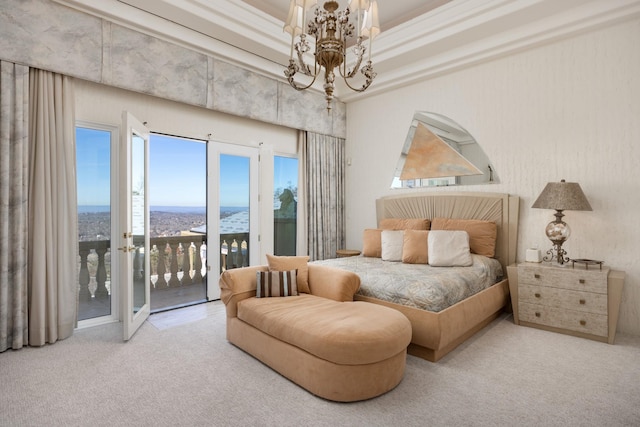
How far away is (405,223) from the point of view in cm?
459

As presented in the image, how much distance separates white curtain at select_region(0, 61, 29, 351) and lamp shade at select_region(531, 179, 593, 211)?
186 inches

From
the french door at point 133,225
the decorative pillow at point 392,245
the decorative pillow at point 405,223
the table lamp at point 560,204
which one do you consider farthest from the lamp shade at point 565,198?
the french door at point 133,225

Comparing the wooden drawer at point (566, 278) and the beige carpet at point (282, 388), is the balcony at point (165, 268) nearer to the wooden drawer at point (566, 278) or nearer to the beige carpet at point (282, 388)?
the beige carpet at point (282, 388)

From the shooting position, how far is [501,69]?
161 inches

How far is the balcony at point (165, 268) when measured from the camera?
3.60 m

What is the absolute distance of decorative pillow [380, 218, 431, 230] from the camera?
444cm

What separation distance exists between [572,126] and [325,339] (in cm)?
347

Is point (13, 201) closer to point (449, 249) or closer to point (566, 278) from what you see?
point (449, 249)

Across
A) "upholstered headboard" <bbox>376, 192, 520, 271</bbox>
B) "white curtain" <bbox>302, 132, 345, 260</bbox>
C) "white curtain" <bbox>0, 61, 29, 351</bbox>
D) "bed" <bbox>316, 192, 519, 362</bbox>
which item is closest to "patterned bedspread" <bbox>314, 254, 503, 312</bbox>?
"bed" <bbox>316, 192, 519, 362</bbox>

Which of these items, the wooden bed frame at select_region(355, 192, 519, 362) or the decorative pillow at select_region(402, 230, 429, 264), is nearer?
the wooden bed frame at select_region(355, 192, 519, 362)

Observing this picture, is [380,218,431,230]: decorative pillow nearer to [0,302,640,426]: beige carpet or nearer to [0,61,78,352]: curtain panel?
[0,302,640,426]: beige carpet

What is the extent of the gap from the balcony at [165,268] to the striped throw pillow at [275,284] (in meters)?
1.50

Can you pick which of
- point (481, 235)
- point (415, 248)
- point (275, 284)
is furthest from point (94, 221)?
point (481, 235)

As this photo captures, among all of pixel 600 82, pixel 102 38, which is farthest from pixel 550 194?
pixel 102 38
